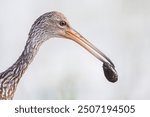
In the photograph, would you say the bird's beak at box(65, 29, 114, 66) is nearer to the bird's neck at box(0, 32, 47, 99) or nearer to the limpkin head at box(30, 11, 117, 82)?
the limpkin head at box(30, 11, 117, 82)

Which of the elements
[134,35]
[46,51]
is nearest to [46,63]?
[46,51]

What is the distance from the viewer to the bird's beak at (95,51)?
275 inches

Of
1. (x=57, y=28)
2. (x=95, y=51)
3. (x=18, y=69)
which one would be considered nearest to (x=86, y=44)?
(x=95, y=51)

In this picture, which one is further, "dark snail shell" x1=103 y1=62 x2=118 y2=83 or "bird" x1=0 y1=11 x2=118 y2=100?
"dark snail shell" x1=103 y1=62 x2=118 y2=83

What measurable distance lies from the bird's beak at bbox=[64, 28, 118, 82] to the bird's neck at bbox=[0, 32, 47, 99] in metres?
Answer: 0.20

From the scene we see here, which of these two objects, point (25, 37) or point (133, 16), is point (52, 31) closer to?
point (25, 37)

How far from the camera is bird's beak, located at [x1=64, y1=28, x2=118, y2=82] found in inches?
275

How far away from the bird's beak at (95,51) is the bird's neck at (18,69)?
0.20 meters

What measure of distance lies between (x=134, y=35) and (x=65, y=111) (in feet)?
2.27

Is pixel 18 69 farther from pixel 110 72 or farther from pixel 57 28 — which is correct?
pixel 110 72

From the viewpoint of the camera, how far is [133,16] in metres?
7.42

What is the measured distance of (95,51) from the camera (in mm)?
7055

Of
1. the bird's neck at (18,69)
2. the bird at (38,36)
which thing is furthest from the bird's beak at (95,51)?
the bird's neck at (18,69)

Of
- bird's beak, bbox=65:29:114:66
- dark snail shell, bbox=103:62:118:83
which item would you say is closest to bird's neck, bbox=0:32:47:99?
bird's beak, bbox=65:29:114:66
